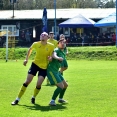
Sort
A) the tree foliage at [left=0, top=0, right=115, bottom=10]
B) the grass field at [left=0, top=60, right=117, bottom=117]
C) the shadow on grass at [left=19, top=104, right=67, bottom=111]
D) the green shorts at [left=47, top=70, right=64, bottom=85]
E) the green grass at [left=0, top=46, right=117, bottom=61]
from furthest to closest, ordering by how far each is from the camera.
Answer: the tree foliage at [left=0, top=0, right=115, bottom=10]
the green grass at [left=0, top=46, right=117, bottom=61]
the green shorts at [left=47, top=70, right=64, bottom=85]
the shadow on grass at [left=19, top=104, right=67, bottom=111]
the grass field at [left=0, top=60, right=117, bottom=117]

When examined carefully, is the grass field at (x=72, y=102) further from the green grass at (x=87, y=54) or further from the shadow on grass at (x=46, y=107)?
the green grass at (x=87, y=54)

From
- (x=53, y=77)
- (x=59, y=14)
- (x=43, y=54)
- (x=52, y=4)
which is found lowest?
(x=53, y=77)

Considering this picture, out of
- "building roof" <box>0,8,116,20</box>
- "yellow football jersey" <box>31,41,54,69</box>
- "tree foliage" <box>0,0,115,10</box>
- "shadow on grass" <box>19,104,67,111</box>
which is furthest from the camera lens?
"tree foliage" <box>0,0,115,10</box>

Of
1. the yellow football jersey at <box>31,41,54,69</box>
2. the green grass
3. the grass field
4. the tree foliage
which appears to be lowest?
the green grass

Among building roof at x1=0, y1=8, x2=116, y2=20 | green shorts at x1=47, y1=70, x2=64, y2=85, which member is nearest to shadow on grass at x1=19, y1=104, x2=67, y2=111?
green shorts at x1=47, y1=70, x2=64, y2=85

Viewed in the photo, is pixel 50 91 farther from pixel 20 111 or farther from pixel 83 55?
pixel 83 55

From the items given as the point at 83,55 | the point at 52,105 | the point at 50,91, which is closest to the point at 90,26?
the point at 83,55

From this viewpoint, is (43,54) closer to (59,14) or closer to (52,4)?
(59,14)

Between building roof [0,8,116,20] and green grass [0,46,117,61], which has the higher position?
building roof [0,8,116,20]

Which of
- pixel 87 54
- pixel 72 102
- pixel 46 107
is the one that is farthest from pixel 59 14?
pixel 46 107

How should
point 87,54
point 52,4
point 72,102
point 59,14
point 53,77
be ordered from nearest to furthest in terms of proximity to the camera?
point 53,77 → point 72,102 → point 87,54 → point 59,14 → point 52,4

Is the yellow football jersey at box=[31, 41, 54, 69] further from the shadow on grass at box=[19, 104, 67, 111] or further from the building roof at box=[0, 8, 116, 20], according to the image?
the building roof at box=[0, 8, 116, 20]

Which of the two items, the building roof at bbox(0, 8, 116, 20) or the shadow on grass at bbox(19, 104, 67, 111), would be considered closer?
the shadow on grass at bbox(19, 104, 67, 111)

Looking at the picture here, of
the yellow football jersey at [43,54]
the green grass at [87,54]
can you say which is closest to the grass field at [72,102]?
the yellow football jersey at [43,54]
